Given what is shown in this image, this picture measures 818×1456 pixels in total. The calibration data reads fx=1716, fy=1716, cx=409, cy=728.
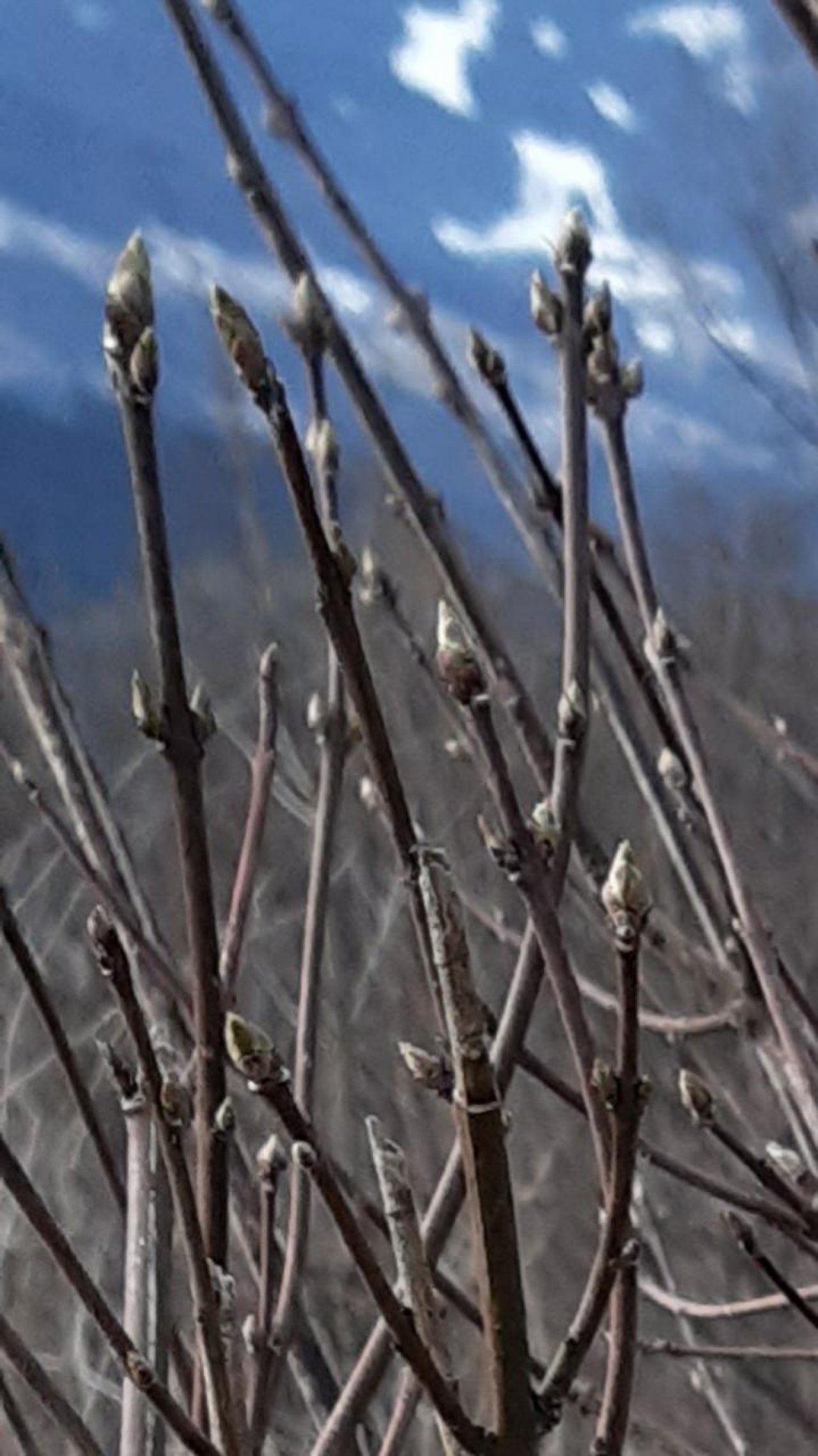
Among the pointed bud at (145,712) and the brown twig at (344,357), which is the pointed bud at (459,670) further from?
the brown twig at (344,357)

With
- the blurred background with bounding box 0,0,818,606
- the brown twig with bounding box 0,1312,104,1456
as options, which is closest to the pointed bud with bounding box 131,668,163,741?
the brown twig with bounding box 0,1312,104,1456

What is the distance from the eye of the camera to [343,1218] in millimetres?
419

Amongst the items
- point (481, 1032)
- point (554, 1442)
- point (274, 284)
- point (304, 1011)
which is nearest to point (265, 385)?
point (481, 1032)

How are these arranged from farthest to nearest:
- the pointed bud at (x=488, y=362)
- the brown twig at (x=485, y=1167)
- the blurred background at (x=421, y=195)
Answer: the blurred background at (x=421, y=195) < the pointed bud at (x=488, y=362) < the brown twig at (x=485, y=1167)

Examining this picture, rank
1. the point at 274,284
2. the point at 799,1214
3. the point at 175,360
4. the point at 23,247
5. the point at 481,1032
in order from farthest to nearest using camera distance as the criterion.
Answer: the point at 23,247 < the point at 175,360 < the point at 274,284 < the point at 799,1214 < the point at 481,1032

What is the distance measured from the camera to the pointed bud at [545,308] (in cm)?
71

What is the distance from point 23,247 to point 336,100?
0.77 meters

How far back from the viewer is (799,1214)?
67 cm

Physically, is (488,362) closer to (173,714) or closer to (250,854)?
(250,854)

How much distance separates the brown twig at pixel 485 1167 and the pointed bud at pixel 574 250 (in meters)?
0.34

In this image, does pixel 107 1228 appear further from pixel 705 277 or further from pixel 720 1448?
pixel 705 277

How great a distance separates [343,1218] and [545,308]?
1.42 feet

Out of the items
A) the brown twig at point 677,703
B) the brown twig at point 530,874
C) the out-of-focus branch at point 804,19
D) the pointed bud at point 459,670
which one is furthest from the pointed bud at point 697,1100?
the out-of-focus branch at point 804,19

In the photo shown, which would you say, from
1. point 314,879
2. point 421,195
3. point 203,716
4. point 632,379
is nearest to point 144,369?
point 203,716
